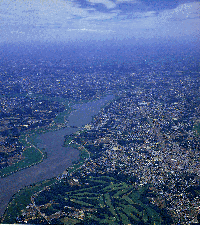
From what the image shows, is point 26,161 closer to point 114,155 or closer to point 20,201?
point 20,201

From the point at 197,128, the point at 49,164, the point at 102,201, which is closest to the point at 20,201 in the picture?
the point at 49,164

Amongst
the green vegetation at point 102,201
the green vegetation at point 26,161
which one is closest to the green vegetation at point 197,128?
the green vegetation at point 102,201

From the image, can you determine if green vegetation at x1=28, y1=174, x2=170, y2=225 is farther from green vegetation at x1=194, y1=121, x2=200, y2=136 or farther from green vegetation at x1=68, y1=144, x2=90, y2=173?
green vegetation at x1=194, y1=121, x2=200, y2=136

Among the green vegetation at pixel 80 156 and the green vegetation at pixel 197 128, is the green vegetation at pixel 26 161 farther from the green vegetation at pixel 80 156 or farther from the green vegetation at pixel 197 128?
the green vegetation at pixel 197 128

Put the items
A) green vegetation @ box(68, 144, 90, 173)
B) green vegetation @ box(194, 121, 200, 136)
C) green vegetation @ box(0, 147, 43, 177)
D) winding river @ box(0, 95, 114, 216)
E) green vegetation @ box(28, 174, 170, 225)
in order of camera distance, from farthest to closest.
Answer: green vegetation @ box(194, 121, 200, 136) → green vegetation @ box(68, 144, 90, 173) → green vegetation @ box(0, 147, 43, 177) → winding river @ box(0, 95, 114, 216) → green vegetation @ box(28, 174, 170, 225)

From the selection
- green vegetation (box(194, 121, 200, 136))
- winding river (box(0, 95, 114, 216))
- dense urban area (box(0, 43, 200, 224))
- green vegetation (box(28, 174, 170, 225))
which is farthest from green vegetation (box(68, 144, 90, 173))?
green vegetation (box(194, 121, 200, 136))

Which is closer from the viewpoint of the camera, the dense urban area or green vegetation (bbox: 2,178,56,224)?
green vegetation (bbox: 2,178,56,224)
